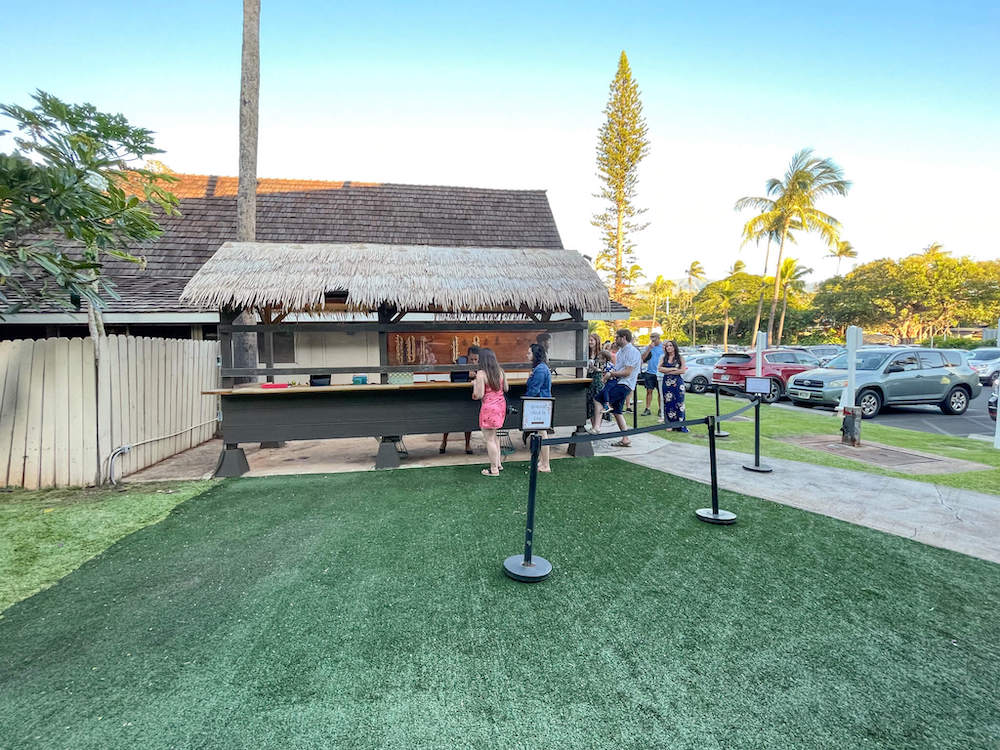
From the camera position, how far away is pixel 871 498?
16.5 ft

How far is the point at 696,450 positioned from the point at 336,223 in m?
10.7

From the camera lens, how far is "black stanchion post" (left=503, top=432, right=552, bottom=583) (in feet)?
10.8

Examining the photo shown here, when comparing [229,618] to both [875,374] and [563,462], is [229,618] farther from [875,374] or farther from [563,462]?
[875,374]

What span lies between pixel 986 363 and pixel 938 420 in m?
12.9

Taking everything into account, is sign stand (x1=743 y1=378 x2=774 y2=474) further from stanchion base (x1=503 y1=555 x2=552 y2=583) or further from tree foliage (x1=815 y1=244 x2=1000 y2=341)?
tree foliage (x1=815 y1=244 x2=1000 y2=341)

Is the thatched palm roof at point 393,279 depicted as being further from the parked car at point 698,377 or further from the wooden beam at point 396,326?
the parked car at point 698,377

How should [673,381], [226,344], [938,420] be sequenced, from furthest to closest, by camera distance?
1. [938,420]
2. [673,381]
3. [226,344]

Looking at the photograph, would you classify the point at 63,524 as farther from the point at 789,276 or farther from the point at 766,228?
the point at 789,276

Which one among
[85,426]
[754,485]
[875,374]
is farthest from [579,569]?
[875,374]

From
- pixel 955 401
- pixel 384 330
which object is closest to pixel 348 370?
pixel 384 330

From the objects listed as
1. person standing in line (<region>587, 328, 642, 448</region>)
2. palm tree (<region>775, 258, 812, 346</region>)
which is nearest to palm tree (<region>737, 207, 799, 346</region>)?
palm tree (<region>775, 258, 812, 346</region>)

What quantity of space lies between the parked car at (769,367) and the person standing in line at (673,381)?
700 cm

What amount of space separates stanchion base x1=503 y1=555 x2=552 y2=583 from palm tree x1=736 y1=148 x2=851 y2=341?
2914 centimetres

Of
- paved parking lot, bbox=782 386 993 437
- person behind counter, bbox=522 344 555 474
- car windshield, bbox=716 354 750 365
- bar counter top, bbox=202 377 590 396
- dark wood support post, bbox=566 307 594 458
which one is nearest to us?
person behind counter, bbox=522 344 555 474
